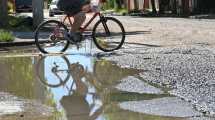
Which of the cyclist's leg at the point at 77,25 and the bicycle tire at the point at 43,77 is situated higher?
the cyclist's leg at the point at 77,25

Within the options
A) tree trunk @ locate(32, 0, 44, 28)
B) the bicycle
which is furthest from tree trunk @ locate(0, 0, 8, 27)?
the bicycle

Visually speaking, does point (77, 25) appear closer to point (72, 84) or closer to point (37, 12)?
point (72, 84)

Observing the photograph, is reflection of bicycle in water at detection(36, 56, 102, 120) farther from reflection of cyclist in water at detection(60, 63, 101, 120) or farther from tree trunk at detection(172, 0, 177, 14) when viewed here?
tree trunk at detection(172, 0, 177, 14)

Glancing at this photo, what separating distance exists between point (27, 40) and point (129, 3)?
59.0 meters

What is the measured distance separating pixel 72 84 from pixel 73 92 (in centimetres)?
64

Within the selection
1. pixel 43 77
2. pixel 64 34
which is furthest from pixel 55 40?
pixel 43 77

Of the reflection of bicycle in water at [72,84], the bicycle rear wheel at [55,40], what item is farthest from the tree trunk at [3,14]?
the reflection of bicycle in water at [72,84]

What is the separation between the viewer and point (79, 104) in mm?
7586

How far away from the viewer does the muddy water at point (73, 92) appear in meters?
6.98

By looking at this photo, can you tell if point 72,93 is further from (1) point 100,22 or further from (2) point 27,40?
(2) point 27,40

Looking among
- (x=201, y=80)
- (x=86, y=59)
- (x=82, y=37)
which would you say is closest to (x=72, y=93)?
(x=201, y=80)

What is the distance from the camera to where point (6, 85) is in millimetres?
9102

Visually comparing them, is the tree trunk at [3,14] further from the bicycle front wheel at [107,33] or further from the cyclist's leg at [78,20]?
the cyclist's leg at [78,20]

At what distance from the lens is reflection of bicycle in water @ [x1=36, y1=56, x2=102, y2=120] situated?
7172 mm
